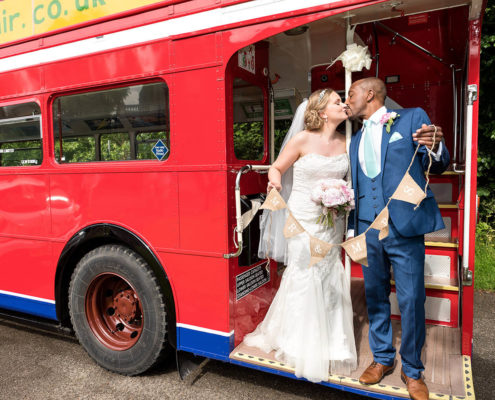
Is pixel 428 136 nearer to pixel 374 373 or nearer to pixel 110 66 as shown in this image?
pixel 374 373

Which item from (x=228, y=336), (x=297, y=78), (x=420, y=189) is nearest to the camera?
(x=420, y=189)

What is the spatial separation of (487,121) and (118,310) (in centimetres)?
597

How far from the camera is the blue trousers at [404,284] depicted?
2.25m

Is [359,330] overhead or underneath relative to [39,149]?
underneath

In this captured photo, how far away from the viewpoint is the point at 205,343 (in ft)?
8.67

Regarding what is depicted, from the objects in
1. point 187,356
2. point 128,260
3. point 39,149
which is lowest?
point 187,356

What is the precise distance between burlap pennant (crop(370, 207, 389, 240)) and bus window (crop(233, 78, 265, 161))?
102 centimetres

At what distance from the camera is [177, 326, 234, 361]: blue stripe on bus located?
2.57 metres

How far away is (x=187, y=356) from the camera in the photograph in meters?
2.84

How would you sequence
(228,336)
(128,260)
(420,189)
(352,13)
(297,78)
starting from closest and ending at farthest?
(420,189)
(352,13)
(228,336)
(128,260)
(297,78)

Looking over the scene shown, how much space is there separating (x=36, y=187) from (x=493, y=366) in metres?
3.91

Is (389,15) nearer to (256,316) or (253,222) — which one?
(253,222)

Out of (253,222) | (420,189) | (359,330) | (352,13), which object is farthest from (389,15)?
(359,330)

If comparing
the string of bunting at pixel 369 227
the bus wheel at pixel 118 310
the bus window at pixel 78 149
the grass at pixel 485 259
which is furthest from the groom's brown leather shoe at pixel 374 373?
the grass at pixel 485 259
